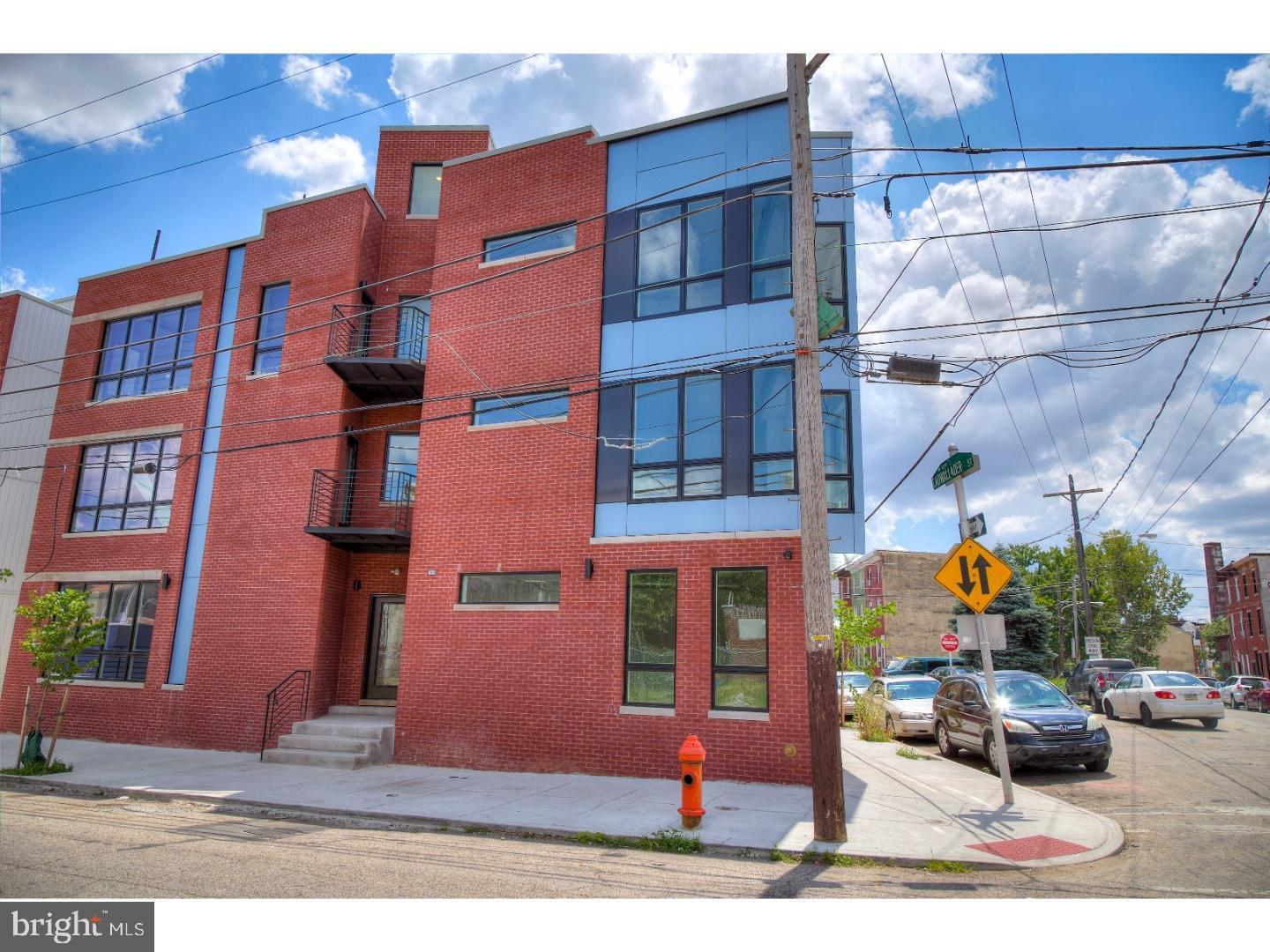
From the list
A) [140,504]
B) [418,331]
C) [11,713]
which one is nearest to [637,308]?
[418,331]

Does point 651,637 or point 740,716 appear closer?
point 740,716

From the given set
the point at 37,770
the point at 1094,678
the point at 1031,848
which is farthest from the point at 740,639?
the point at 1094,678

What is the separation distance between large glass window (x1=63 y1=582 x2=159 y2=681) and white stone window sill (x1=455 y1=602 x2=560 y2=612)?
26.2 ft

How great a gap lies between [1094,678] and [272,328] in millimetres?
27049

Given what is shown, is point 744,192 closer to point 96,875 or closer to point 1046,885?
point 1046,885

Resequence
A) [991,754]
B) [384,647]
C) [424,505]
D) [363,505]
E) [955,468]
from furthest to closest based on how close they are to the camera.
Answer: [363,505], [384,647], [424,505], [991,754], [955,468]

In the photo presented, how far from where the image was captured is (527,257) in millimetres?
14617

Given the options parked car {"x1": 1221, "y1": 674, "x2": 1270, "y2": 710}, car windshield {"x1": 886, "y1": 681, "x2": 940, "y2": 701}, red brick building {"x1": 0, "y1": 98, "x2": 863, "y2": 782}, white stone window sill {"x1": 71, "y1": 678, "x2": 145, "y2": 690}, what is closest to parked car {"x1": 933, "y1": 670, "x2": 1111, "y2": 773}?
red brick building {"x1": 0, "y1": 98, "x2": 863, "y2": 782}

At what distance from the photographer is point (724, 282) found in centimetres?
1293

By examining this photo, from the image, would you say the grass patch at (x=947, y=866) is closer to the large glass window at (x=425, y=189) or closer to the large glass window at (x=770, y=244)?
the large glass window at (x=770, y=244)

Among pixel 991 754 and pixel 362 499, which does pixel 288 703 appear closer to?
pixel 362 499

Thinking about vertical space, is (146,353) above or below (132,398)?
above

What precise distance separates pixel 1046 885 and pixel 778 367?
26.1ft

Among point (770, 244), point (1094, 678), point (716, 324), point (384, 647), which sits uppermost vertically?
point (770, 244)
